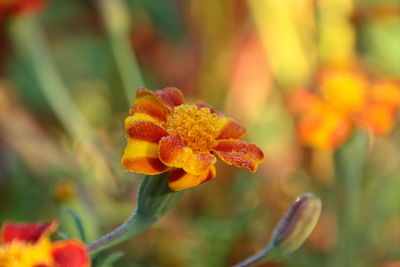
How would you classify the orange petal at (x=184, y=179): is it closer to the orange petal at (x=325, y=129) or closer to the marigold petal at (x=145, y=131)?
the marigold petal at (x=145, y=131)

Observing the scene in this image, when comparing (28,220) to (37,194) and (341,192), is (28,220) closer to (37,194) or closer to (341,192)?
(37,194)

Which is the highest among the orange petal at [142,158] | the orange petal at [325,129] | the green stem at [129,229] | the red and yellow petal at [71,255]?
the orange petal at [142,158]

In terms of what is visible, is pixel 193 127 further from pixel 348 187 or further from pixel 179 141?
pixel 348 187

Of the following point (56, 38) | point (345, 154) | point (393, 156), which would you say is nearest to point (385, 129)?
point (345, 154)

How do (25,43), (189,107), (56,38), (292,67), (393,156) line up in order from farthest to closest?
(56,38)
(292,67)
(393,156)
(25,43)
(189,107)

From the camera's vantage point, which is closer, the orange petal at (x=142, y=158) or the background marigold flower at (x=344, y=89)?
the orange petal at (x=142, y=158)

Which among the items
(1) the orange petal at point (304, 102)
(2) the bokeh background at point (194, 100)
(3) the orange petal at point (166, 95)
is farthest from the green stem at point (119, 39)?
(3) the orange petal at point (166, 95)

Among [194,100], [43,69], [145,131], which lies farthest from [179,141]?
[194,100]

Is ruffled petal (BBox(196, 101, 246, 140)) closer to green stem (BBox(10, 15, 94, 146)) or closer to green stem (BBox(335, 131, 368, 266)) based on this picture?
green stem (BBox(335, 131, 368, 266))
